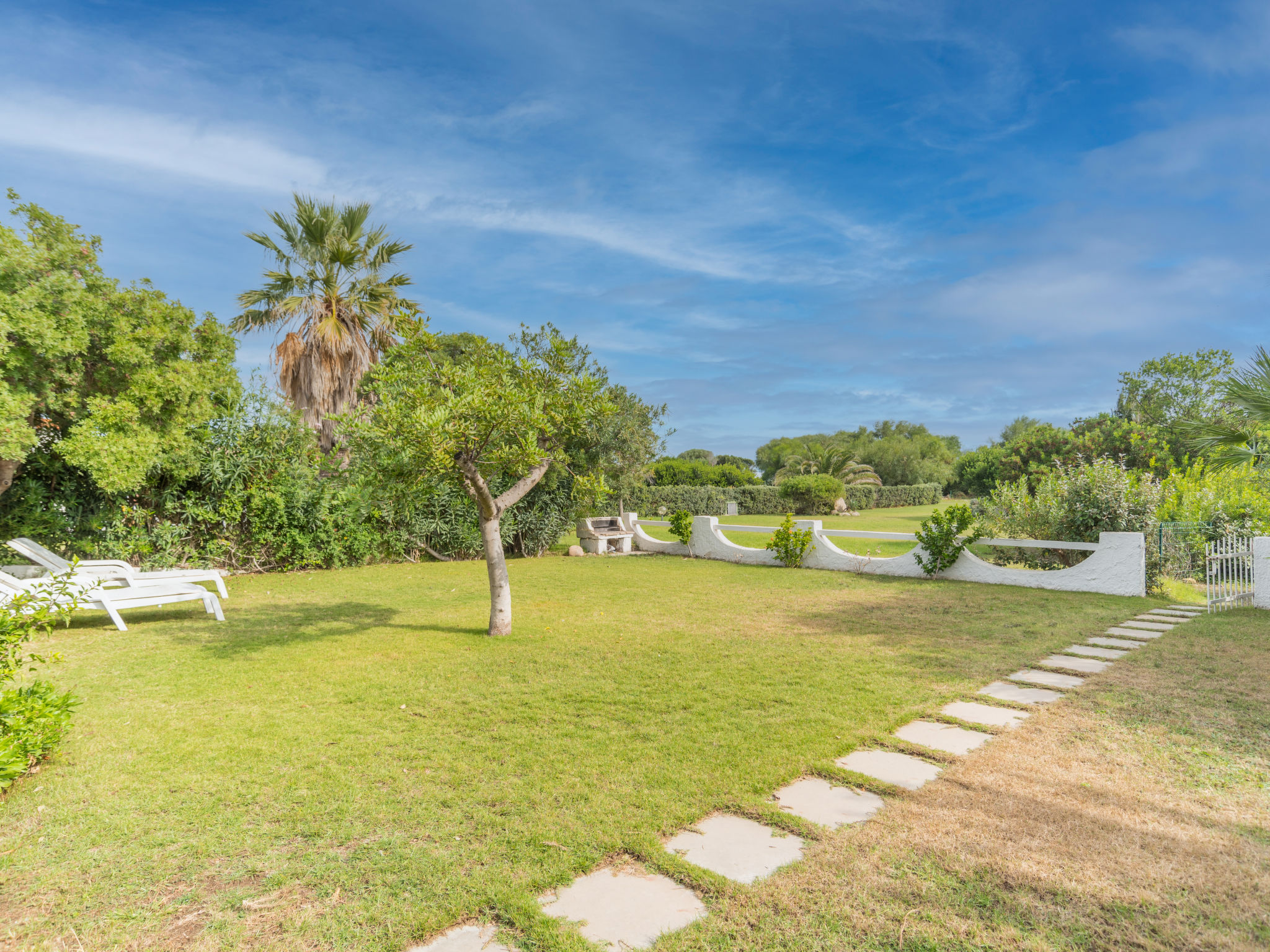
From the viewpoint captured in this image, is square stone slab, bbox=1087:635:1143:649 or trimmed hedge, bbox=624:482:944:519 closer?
square stone slab, bbox=1087:635:1143:649

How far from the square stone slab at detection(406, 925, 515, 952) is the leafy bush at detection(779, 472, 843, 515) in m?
30.4

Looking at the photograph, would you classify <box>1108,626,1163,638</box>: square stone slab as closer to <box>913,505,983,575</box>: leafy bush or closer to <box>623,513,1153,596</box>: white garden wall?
<box>623,513,1153,596</box>: white garden wall

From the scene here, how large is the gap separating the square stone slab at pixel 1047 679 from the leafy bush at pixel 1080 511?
18.0 feet

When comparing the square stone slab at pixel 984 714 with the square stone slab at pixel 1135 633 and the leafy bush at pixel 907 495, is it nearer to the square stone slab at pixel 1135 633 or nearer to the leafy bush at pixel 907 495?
the square stone slab at pixel 1135 633

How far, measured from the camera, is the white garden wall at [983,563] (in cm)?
909

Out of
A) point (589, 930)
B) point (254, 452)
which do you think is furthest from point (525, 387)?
point (254, 452)

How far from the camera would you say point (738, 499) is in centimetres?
3209

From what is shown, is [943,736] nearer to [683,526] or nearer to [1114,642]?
[1114,642]

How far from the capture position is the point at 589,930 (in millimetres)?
2172

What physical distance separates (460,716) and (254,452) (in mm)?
9681

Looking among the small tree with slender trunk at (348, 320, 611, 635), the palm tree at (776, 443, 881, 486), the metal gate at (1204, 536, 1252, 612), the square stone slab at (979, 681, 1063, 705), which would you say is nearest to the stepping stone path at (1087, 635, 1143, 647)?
the square stone slab at (979, 681, 1063, 705)

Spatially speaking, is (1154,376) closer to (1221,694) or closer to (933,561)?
(933,561)

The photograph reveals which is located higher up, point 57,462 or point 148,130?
point 148,130

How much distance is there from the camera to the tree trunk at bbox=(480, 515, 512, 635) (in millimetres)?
6832
